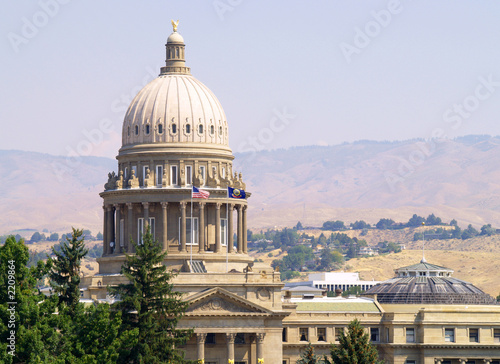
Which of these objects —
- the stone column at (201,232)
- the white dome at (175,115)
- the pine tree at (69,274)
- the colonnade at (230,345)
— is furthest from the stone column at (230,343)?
the white dome at (175,115)

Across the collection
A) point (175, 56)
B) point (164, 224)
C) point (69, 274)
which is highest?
point (175, 56)

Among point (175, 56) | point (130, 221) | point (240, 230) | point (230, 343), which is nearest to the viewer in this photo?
point (230, 343)

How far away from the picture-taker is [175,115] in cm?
17312

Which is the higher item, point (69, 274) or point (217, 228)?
point (217, 228)

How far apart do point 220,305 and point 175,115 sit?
2988cm

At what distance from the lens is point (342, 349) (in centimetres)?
12612

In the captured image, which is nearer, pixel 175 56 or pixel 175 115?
pixel 175 115

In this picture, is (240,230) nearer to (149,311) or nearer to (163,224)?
(163,224)

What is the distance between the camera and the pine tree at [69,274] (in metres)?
138

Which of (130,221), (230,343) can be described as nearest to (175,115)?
(130,221)

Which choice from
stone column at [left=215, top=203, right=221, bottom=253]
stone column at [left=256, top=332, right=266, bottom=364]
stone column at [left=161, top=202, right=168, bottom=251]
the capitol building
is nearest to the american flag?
the capitol building

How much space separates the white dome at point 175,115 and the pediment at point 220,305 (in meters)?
26.8

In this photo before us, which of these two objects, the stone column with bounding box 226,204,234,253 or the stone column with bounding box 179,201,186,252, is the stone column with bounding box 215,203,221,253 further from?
the stone column with bounding box 179,201,186,252

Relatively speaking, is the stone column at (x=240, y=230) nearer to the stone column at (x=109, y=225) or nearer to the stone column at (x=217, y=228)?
the stone column at (x=217, y=228)
